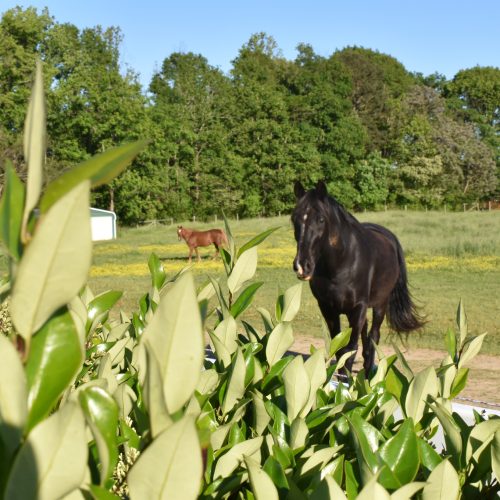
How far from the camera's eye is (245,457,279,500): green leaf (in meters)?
1.06

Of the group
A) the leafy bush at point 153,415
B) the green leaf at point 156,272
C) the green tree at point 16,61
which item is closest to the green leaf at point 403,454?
the leafy bush at point 153,415

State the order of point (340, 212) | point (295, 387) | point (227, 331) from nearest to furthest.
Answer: point (295, 387)
point (227, 331)
point (340, 212)

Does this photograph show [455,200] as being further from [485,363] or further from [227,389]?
[227,389]

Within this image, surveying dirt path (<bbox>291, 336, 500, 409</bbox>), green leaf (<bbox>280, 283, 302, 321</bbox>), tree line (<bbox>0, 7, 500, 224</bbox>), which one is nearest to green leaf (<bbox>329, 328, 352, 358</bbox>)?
green leaf (<bbox>280, 283, 302, 321</bbox>)

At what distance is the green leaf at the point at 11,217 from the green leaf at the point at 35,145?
1 cm

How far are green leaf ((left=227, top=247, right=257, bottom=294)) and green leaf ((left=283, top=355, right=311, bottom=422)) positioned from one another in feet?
1.72

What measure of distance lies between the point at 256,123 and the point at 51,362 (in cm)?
5808

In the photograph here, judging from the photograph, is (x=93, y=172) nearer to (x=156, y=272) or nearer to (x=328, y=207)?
(x=156, y=272)

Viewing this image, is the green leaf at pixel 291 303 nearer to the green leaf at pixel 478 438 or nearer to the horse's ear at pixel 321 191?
the green leaf at pixel 478 438

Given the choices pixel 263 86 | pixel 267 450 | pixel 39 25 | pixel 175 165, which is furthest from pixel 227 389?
pixel 263 86

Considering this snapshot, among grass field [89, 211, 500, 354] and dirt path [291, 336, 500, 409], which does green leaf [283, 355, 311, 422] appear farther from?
dirt path [291, 336, 500, 409]

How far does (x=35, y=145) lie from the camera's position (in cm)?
70

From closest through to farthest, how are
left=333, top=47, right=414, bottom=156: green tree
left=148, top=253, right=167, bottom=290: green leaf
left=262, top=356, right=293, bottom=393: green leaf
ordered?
left=262, top=356, right=293, bottom=393: green leaf
left=148, top=253, right=167, bottom=290: green leaf
left=333, top=47, right=414, bottom=156: green tree

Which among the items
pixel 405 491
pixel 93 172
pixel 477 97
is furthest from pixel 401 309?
pixel 477 97
